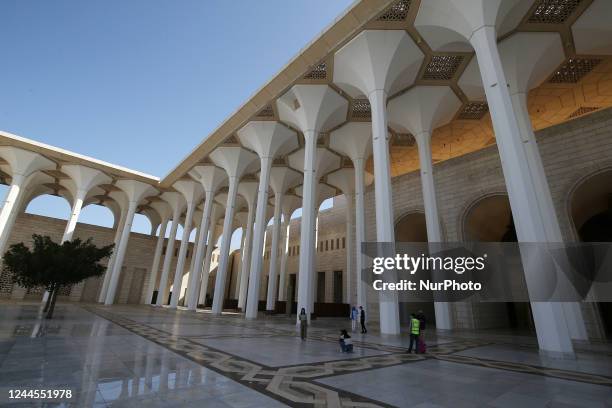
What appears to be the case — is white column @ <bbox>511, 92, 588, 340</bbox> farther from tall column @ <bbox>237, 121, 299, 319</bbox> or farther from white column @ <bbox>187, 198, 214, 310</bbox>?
white column @ <bbox>187, 198, 214, 310</bbox>

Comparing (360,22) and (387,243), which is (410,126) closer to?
(360,22)

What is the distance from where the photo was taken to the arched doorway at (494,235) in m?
14.0

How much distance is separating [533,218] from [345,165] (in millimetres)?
16174

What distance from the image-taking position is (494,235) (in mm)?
16781

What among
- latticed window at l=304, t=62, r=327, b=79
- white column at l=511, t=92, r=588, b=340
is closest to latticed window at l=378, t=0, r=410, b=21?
latticed window at l=304, t=62, r=327, b=79

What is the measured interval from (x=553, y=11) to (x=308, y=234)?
12483 millimetres

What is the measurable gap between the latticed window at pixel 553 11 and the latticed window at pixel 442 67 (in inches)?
105

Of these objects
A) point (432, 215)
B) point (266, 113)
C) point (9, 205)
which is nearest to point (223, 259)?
point (266, 113)

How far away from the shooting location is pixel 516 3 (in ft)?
33.4

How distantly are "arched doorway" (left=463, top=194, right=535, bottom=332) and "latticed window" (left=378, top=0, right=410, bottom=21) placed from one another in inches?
348

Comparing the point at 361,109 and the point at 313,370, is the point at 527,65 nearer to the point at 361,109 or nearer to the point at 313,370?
the point at 361,109

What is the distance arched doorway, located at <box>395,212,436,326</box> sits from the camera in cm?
1750

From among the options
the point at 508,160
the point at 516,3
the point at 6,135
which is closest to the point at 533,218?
the point at 508,160

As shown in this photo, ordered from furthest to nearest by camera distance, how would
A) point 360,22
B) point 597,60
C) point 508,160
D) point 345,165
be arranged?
point 345,165, point 597,60, point 360,22, point 508,160
